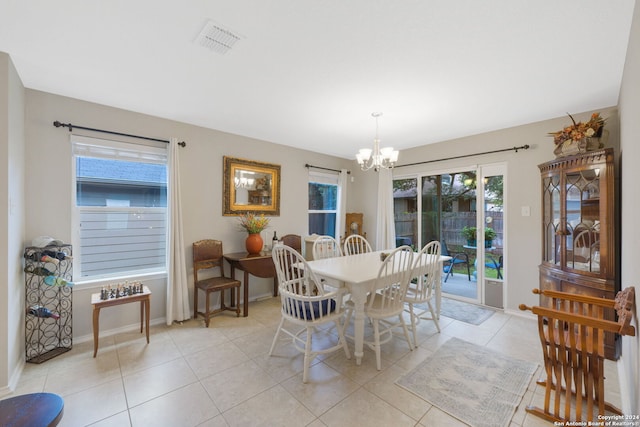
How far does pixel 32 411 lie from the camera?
3.90 ft

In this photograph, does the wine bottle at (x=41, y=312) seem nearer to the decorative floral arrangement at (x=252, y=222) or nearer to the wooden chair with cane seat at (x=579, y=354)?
the decorative floral arrangement at (x=252, y=222)

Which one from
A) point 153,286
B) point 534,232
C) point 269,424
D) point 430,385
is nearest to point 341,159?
point 534,232

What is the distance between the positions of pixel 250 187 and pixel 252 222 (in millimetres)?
576

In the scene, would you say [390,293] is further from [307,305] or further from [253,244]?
[253,244]

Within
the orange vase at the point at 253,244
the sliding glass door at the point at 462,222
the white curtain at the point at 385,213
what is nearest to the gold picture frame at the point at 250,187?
the orange vase at the point at 253,244

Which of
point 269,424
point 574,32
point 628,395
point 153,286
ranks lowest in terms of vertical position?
point 269,424

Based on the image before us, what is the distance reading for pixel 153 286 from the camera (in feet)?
9.91

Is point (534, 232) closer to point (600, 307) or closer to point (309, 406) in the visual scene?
point (600, 307)

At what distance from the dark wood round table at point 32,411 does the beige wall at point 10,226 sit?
3.04ft

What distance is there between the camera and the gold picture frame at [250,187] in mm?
3594

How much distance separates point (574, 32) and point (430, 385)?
244cm

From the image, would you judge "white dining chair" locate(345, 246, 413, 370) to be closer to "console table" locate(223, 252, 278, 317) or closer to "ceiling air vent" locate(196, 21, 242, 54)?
"console table" locate(223, 252, 278, 317)

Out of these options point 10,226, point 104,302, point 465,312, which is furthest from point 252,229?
point 465,312

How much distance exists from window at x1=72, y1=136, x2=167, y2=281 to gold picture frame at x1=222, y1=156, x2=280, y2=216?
74cm
